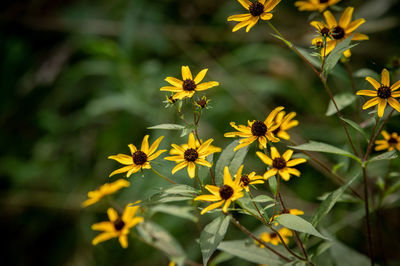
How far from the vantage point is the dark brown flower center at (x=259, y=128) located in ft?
3.76

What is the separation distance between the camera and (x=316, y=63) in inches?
54.5

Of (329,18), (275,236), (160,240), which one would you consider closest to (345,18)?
(329,18)

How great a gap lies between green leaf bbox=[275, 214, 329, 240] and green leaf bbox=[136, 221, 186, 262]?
0.66 m

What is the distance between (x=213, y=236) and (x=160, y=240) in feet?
2.09

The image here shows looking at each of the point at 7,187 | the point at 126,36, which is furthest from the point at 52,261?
the point at 126,36

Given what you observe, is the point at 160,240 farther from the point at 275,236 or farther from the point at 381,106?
the point at 381,106

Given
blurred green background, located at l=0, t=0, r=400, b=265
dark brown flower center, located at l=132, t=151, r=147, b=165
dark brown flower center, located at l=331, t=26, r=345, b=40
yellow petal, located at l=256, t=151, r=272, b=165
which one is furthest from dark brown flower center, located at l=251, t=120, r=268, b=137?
blurred green background, located at l=0, t=0, r=400, b=265

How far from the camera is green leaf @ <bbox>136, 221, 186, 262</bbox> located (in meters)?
1.53

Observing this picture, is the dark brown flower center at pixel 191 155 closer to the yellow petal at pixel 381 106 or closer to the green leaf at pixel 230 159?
the green leaf at pixel 230 159

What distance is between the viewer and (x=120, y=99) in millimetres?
2717

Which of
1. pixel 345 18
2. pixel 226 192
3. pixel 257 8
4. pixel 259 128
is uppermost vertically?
pixel 345 18

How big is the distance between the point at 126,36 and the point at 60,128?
1.17m

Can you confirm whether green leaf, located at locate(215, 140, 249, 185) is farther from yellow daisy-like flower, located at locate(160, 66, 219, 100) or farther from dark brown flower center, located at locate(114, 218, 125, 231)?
dark brown flower center, located at locate(114, 218, 125, 231)

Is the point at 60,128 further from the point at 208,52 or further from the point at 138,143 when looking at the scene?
the point at 208,52
